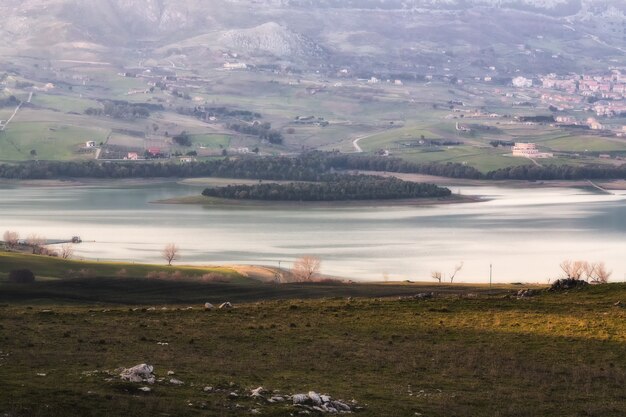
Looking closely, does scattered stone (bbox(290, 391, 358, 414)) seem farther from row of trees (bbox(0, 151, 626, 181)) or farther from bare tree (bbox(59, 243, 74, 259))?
row of trees (bbox(0, 151, 626, 181))

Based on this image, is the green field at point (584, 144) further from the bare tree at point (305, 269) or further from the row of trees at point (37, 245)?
the bare tree at point (305, 269)

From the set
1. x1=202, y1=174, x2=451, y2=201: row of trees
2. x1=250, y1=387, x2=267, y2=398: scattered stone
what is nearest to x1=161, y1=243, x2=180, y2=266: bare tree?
x1=250, y1=387, x2=267, y2=398: scattered stone

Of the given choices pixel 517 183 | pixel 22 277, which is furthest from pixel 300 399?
pixel 517 183

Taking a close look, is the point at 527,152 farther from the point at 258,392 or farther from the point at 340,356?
the point at 258,392

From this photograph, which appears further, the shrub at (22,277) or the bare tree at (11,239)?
the bare tree at (11,239)

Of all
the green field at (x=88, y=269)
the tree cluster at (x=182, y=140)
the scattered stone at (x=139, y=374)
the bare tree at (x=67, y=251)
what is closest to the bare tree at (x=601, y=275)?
the green field at (x=88, y=269)

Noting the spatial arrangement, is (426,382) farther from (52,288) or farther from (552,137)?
(552,137)
